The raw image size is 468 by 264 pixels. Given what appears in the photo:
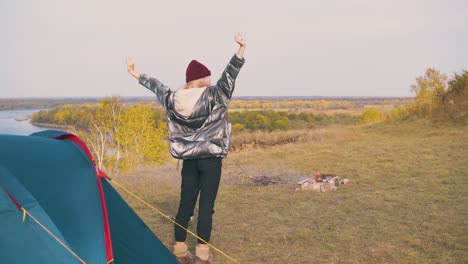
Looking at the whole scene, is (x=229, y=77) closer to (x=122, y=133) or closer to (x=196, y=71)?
(x=196, y=71)

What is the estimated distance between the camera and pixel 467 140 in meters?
14.9

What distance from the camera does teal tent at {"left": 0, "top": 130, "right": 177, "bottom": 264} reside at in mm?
3535

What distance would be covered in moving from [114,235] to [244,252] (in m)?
2.09

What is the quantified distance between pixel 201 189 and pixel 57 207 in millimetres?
1496

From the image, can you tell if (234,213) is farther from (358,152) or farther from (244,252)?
(358,152)

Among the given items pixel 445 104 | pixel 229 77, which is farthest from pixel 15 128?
pixel 445 104

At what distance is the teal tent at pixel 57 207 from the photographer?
139 inches

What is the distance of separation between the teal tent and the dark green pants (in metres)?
0.65

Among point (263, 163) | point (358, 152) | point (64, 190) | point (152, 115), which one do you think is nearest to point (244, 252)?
point (64, 190)

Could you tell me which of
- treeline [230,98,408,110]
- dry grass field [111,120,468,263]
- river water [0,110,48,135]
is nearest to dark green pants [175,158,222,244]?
dry grass field [111,120,468,263]

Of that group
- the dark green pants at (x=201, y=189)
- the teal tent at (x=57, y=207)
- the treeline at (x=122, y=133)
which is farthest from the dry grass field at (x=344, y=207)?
the treeline at (x=122, y=133)

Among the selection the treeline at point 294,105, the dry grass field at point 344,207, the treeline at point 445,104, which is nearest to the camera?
the dry grass field at point 344,207

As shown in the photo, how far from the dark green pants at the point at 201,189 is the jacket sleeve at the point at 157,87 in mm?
709

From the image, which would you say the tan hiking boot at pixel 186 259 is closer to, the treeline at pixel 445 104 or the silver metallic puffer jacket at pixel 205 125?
the silver metallic puffer jacket at pixel 205 125
